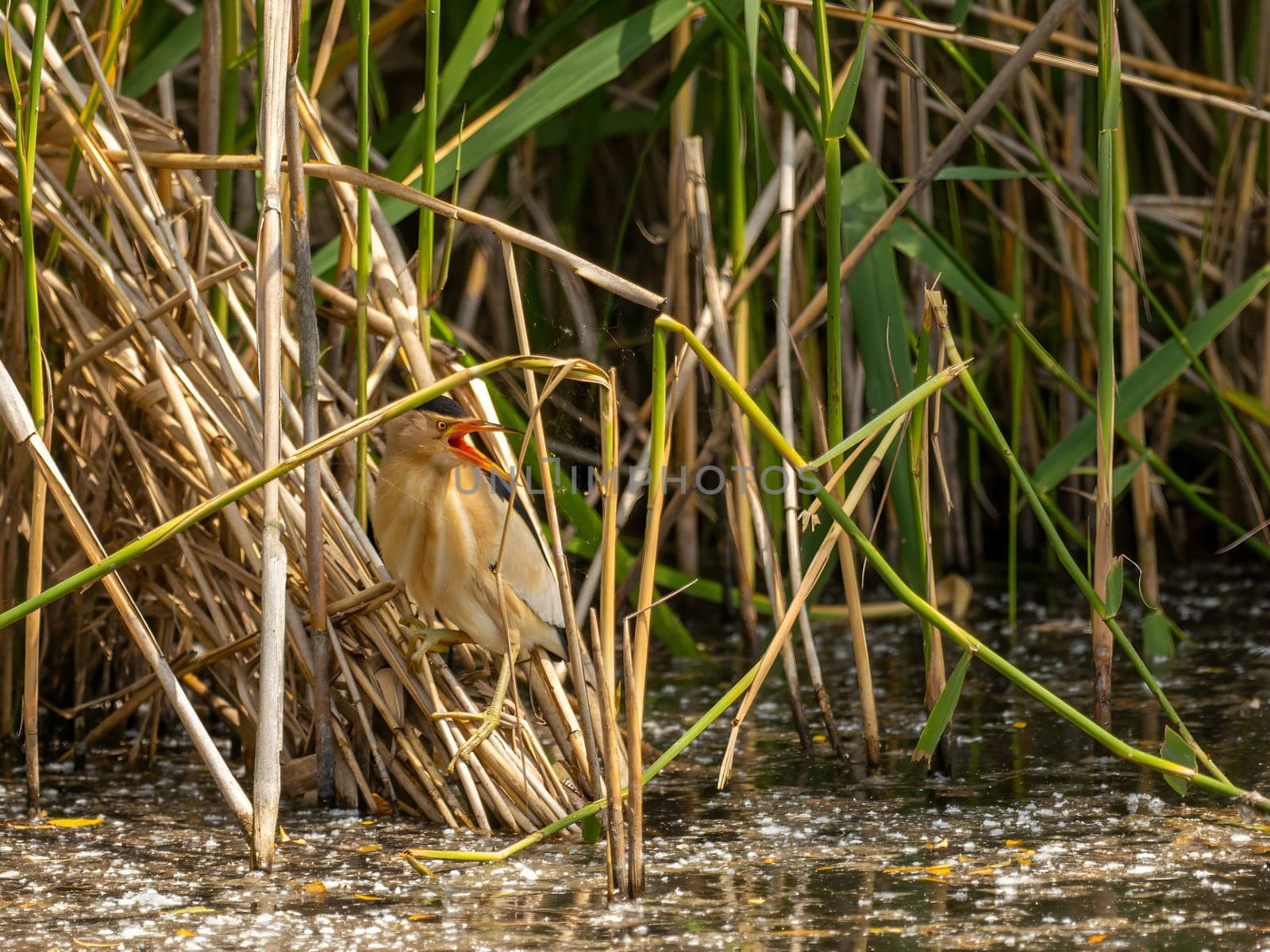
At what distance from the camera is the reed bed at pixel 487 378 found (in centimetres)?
205

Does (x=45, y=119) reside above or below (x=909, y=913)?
above

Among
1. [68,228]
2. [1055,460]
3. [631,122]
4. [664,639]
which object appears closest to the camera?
[68,228]

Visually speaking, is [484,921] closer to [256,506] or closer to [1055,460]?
[256,506]

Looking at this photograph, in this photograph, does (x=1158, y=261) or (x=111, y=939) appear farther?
(x=1158, y=261)

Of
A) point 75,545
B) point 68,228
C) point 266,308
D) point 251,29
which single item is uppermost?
point 251,29

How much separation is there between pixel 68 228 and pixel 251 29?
1.94 metres

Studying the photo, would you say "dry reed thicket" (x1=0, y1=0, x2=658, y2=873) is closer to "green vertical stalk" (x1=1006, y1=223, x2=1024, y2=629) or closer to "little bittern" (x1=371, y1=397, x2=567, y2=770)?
"little bittern" (x1=371, y1=397, x2=567, y2=770)

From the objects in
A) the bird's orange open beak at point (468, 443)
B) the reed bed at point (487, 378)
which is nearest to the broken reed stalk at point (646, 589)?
the reed bed at point (487, 378)

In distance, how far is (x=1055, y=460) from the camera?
2881 millimetres

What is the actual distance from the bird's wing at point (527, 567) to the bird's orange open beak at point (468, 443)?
0.31 feet

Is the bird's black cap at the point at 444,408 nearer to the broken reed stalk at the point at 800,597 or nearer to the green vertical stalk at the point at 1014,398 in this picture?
the broken reed stalk at the point at 800,597

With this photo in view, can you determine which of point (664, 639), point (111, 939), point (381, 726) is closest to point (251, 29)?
point (664, 639)

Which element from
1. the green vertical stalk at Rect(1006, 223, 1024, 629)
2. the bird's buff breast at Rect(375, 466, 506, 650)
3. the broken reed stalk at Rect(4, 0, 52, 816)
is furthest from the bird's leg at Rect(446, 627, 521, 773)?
the green vertical stalk at Rect(1006, 223, 1024, 629)

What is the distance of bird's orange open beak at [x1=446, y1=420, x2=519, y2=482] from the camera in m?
2.42
